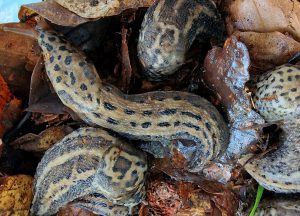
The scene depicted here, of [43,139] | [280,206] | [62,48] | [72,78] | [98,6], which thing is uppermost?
[98,6]

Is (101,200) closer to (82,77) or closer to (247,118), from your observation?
(82,77)

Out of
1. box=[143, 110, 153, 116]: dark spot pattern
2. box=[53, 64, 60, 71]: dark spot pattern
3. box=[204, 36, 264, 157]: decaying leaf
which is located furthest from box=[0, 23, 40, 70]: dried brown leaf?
box=[204, 36, 264, 157]: decaying leaf

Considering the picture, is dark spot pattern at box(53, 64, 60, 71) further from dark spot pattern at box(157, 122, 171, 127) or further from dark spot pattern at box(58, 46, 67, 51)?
dark spot pattern at box(157, 122, 171, 127)

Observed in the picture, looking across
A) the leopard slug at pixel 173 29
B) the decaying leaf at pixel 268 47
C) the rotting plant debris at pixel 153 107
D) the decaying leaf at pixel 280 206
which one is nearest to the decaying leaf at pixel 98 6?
the rotting plant debris at pixel 153 107

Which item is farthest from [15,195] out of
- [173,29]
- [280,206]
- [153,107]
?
[280,206]

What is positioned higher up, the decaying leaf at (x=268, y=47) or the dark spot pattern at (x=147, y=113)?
the decaying leaf at (x=268, y=47)

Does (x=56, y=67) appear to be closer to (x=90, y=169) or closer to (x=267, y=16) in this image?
(x=90, y=169)

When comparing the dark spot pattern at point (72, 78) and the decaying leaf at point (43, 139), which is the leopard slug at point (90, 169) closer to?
the decaying leaf at point (43, 139)
